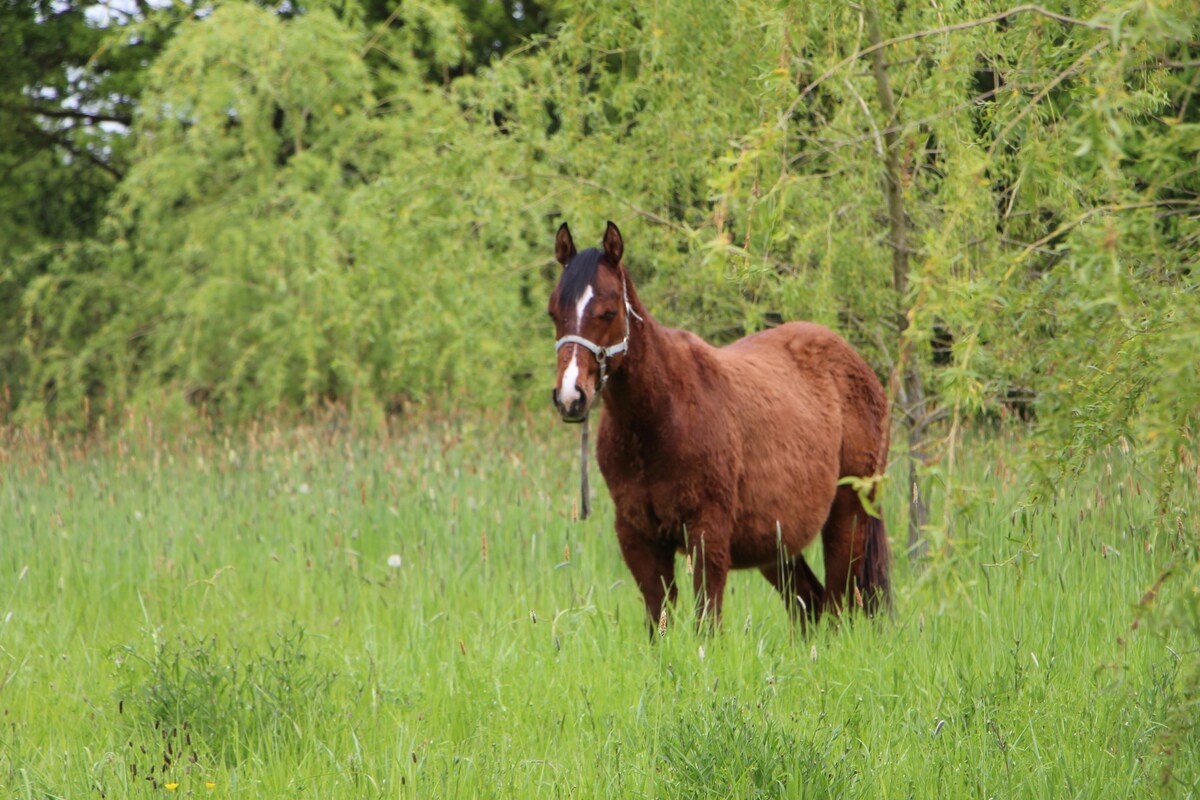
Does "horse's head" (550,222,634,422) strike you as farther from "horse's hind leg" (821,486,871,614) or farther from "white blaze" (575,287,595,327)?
"horse's hind leg" (821,486,871,614)

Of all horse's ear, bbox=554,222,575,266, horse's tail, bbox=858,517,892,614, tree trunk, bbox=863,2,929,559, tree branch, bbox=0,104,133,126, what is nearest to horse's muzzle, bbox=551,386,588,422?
horse's ear, bbox=554,222,575,266

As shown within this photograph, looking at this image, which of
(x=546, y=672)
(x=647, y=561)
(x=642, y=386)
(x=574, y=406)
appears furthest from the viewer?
(x=647, y=561)

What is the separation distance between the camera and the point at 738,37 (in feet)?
20.5

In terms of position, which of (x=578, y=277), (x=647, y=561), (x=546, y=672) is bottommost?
(x=546, y=672)

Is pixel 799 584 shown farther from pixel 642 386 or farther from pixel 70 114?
pixel 70 114

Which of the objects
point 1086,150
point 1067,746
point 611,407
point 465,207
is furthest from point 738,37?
point 1086,150

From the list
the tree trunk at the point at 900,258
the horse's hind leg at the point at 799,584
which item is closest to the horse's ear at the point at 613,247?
the horse's hind leg at the point at 799,584

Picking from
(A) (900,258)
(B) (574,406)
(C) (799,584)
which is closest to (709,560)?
(B) (574,406)

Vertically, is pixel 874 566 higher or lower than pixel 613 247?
lower

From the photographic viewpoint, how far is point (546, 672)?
4727mm

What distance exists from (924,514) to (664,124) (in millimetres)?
2564

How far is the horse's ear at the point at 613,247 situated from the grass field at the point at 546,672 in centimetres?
137

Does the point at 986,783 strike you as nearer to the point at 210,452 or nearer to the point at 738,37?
the point at 738,37

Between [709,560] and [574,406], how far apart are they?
37.7 inches
